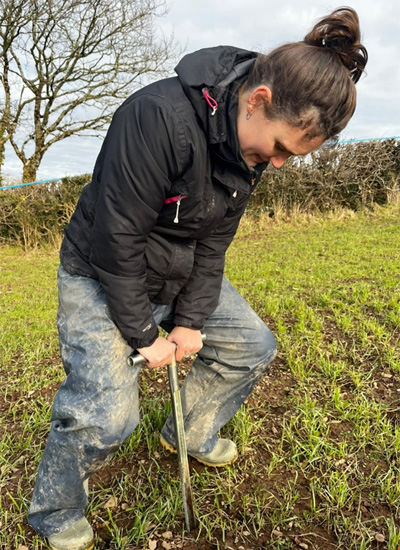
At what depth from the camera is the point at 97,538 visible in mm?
2137

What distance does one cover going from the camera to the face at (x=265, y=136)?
1.83 meters

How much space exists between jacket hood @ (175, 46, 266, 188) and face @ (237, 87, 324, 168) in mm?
67

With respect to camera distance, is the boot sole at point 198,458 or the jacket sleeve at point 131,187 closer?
the jacket sleeve at point 131,187

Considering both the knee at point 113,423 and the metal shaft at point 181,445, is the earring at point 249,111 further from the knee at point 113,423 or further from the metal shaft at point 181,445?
the knee at point 113,423

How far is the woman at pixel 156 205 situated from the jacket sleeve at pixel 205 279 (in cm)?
1

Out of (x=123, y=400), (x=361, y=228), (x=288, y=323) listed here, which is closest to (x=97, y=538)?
(x=123, y=400)

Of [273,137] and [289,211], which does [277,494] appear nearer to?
[273,137]

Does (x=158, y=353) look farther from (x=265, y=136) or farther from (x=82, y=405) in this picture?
(x=265, y=136)

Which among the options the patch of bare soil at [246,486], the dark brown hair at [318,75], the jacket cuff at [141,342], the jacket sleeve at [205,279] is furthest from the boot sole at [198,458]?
the dark brown hair at [318,75]

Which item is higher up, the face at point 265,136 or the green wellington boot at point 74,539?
the face at point 265,136

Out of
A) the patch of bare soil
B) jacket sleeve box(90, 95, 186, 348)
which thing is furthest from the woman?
the patch of bare soil

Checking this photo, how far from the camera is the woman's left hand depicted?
221 centimetres

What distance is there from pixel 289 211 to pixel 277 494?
10.5 metres

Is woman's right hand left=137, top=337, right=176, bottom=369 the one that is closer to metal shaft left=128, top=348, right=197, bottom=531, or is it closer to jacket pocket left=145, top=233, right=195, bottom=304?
metal shaft left=128, top=348, right=197, bottom=531
